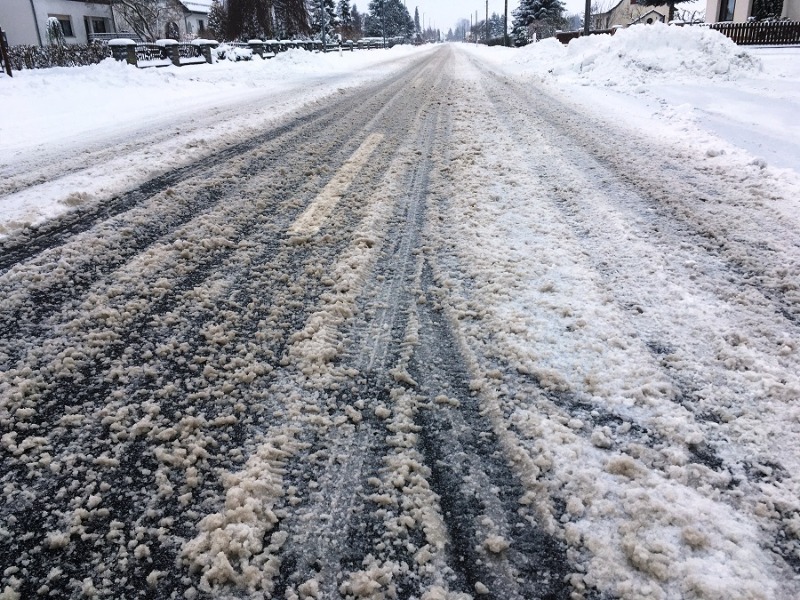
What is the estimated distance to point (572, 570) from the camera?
1.21 m

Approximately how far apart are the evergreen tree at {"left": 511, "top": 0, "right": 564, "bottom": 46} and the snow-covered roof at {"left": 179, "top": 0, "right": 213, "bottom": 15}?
1151 inches

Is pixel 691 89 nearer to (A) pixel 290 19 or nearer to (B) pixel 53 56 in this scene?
(B) pixel 53 56

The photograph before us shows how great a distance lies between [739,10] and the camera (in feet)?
87.3

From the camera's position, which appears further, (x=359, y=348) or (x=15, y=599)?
(x=359, y=348)

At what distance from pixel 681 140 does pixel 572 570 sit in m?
5.91

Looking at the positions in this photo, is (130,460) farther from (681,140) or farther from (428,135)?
(681,140)

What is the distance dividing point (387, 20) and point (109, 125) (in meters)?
88.0

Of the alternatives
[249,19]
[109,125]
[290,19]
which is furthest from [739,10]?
[109,125]

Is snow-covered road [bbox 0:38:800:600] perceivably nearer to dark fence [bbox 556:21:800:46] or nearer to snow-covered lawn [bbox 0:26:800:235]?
snow-covered lawn [bbox 0:26:800:235]

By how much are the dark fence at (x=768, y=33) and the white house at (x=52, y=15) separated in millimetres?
34155

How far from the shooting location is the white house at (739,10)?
23422 mm

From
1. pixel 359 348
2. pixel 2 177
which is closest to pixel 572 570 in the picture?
pixel 359 348

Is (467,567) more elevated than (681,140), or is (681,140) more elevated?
(681,140)

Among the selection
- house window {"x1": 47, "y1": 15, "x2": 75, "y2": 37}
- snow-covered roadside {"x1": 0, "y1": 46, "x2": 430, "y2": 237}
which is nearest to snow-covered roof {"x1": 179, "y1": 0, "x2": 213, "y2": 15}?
house window {"x1": 47, "y1": 15, "x2": 75, "y2": 37}
